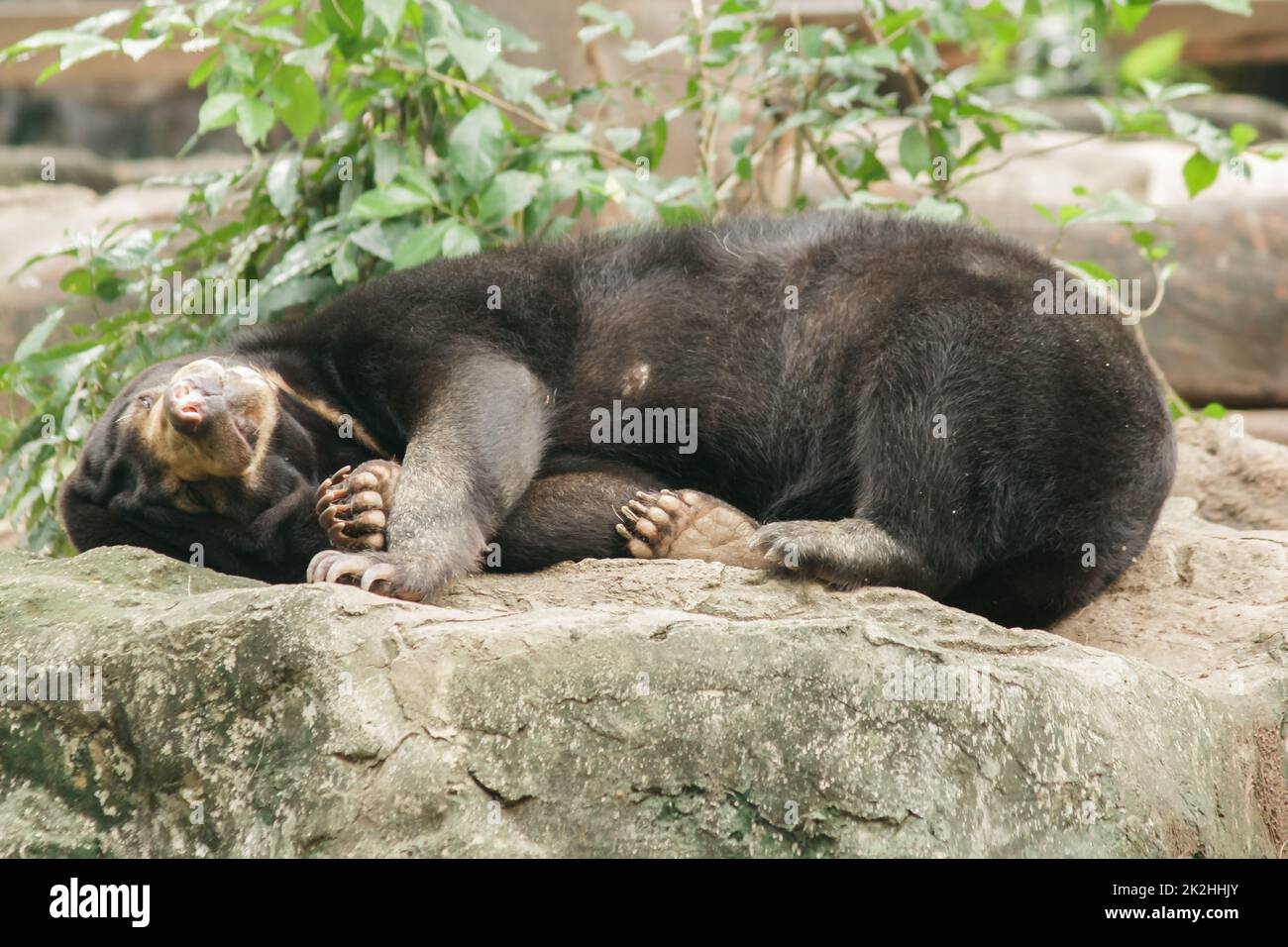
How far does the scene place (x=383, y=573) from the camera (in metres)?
3.50

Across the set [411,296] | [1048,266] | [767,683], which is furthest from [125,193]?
[767,683]

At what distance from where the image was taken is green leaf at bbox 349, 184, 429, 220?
511cm

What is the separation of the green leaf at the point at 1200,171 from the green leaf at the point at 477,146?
270 cm

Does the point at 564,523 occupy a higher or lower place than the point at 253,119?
lower

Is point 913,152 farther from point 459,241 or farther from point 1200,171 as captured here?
point 459,241

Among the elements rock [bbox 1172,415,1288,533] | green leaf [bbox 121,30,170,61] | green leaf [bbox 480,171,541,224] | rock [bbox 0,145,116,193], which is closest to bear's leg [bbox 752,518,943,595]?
green leaf [bbox 480,171,541,224]

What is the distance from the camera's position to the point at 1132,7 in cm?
548

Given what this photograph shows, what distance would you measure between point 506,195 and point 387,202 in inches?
16.7

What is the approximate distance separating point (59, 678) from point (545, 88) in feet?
14.4

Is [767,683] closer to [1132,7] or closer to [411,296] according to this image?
[411,296]

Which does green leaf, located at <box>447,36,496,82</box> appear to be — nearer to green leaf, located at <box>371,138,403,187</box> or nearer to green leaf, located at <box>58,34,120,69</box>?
green leaf, located at <box>371,138,403,187</box>

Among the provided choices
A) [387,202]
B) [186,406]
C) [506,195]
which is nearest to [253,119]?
[387,202]

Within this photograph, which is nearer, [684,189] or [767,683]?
[767,683]

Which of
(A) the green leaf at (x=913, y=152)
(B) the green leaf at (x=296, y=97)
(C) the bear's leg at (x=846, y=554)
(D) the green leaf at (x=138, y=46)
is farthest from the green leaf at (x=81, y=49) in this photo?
(A) the green leaf at (x=913, y=152)
